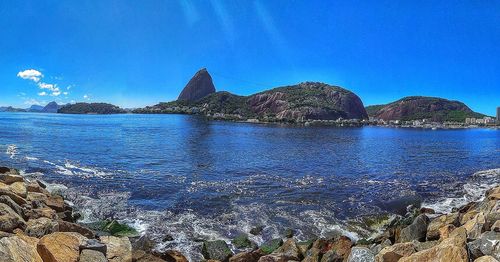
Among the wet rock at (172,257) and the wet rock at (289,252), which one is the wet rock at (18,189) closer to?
the wet rock at (172,257)

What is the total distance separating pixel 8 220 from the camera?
12508 millimetres

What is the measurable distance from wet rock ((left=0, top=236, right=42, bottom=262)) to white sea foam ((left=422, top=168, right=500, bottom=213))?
22749mm

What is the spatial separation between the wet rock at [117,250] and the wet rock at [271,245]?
5.63 m

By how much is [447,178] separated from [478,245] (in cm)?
2935

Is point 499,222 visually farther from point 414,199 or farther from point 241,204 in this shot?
point 414,199

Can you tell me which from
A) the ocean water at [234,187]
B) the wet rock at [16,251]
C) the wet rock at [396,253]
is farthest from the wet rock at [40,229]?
the wet rock at [396,253]

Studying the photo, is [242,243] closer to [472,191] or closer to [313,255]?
[313,255]

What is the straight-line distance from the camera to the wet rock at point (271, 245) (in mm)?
15352

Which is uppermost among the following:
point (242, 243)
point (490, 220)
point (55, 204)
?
point (490, 220)

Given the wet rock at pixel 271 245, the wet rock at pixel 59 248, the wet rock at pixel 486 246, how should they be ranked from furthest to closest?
the wet rock at pixel 271 245 → the wet rock at pixel 59 248 → the wet rock at pixel 486 246

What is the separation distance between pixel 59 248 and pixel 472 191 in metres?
30.7

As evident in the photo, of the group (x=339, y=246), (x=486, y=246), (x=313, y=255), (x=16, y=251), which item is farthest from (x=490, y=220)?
(x=16, y=251)

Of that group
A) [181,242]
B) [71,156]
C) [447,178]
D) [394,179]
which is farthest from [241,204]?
[71,156]

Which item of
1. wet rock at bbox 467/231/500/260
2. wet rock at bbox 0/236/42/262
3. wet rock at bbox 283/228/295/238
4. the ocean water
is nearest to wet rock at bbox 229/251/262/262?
the ocean water
